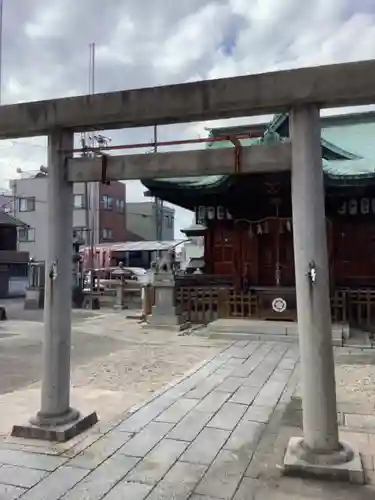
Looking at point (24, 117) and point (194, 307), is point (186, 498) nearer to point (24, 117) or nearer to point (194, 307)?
point (24, 117)

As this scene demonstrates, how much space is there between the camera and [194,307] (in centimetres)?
1406

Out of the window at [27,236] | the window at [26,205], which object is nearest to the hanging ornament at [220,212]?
the window at [27,236]

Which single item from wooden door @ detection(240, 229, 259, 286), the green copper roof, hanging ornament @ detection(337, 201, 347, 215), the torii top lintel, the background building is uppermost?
the background building

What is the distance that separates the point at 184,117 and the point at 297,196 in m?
1.32

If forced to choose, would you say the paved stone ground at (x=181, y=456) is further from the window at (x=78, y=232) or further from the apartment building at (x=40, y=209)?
the apartment building at (x=40, y=209)

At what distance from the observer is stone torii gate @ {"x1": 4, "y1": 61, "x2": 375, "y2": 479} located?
392 cm

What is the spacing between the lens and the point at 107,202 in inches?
1575

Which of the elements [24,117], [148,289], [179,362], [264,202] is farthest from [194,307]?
[24,117]

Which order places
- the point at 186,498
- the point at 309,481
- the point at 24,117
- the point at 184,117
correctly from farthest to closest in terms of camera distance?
the point at 24,117 < the point at 184,117 < the point at 309,481 < the point at 186,498

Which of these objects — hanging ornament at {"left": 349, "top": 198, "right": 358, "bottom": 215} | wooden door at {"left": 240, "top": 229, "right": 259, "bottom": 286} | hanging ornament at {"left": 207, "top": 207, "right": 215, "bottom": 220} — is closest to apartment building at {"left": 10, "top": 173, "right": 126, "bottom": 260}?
hanging ornament at {"left": 207, "top": 207, "right": 215, "bottom": 220}

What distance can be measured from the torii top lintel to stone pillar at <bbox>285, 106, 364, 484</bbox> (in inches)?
8.4

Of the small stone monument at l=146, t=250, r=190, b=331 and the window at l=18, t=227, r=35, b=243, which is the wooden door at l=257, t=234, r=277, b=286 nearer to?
the small stone monument at l=146, t=250, r=190, b=331

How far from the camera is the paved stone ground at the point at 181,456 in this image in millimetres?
3473

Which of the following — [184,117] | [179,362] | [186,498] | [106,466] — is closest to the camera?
[186,498]
